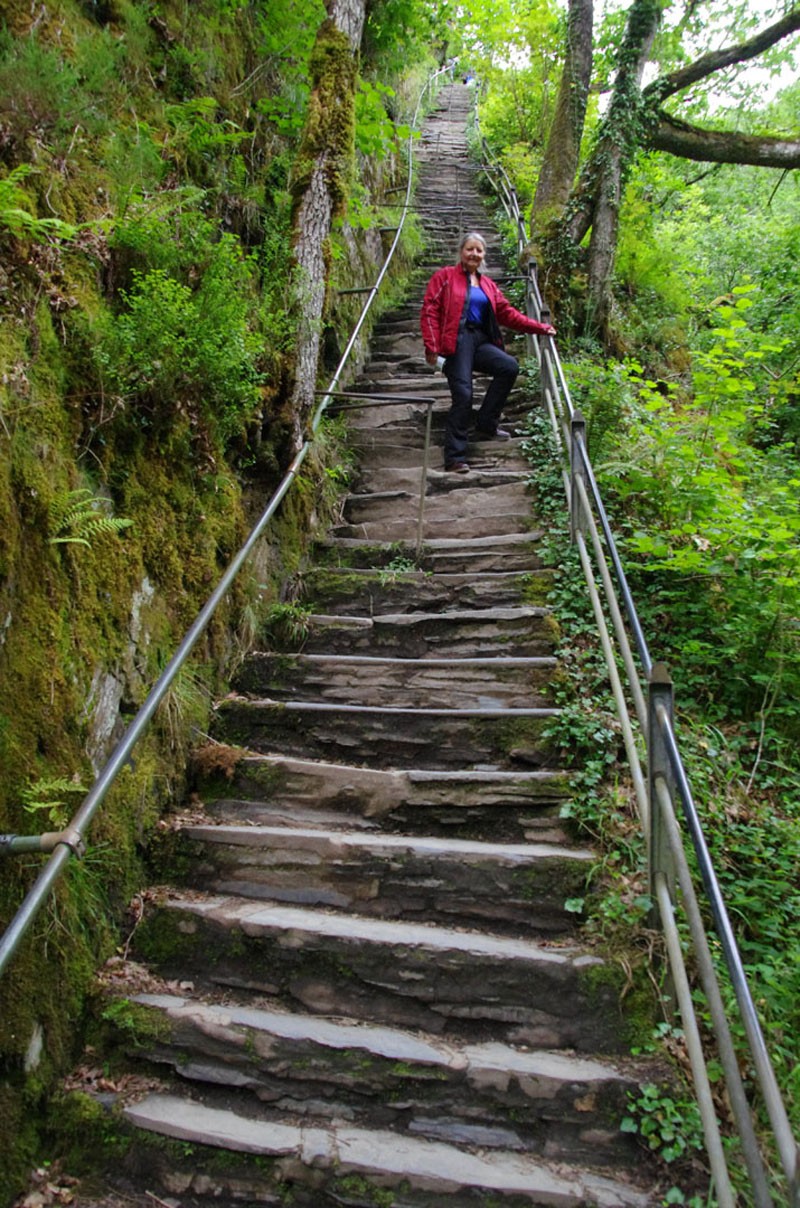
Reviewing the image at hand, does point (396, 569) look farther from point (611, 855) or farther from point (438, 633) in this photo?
point (611, 855)

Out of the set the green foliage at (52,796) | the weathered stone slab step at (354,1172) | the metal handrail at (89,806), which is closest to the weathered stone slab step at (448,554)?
the metal handrail at (89,806)

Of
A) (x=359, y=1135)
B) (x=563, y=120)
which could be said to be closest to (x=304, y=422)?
(x=359, y=1135)

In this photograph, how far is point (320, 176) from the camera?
5.36 meters

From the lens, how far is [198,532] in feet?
12.5

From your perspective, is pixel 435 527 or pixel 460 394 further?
pixel 460 394

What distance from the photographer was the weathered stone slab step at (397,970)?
2.53m

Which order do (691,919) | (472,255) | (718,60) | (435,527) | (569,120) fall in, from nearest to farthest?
(691,919)
(435,527)
(472,255)
(718,60)
(569,120)

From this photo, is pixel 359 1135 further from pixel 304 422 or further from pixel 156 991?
pixel 304 422

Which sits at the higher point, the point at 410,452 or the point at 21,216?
the point at 21,216

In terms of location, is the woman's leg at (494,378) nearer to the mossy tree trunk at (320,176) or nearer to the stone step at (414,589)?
the mossy tree trunk at (320,176)

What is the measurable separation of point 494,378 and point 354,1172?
5364mm

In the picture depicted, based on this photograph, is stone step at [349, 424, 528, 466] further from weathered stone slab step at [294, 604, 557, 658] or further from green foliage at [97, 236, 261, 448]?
green foliage at [97, 236, 261, 448]

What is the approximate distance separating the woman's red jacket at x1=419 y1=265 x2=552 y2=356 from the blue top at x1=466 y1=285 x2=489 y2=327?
0.15 feet

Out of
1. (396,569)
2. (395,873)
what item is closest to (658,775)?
(395,873)
